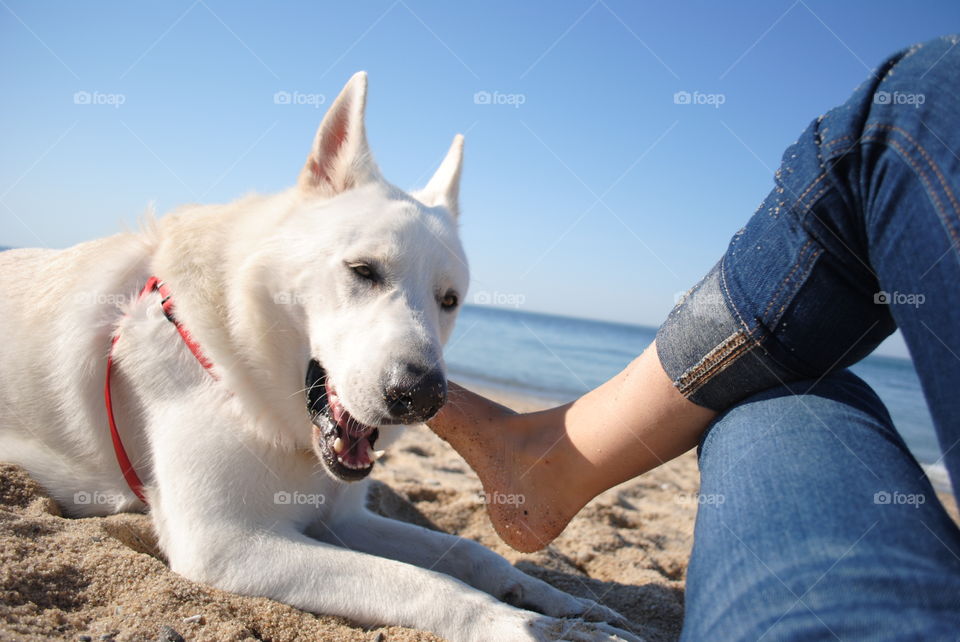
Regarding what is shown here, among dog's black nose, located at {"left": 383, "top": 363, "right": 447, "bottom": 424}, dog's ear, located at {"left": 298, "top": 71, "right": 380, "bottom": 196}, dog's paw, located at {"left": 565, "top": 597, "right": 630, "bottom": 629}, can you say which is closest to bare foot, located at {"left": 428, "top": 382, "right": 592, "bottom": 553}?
dog's paw, located at {"left": 565, "top": 597, "right": 630, "bottom": 629}

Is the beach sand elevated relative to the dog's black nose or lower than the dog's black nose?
lower

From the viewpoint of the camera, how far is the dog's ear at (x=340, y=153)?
2539mm

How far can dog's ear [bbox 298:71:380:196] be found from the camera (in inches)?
100.0

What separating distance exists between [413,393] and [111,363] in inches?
47.9

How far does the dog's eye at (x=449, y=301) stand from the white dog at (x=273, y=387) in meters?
0.04

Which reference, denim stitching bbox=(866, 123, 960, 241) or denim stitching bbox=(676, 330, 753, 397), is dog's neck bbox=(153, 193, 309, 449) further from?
denim stitching bbox=(866, 123, 960, 241)

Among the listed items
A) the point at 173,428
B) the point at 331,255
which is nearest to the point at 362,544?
the point at 173,428

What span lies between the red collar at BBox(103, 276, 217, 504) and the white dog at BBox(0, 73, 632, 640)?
10 mm

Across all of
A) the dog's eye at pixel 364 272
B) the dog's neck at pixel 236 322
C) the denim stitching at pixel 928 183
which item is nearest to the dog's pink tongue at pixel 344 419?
the dog's neck at pixel 236 322

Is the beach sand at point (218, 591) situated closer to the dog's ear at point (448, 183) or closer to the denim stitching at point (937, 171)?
the dog's ear at point (448, 183)

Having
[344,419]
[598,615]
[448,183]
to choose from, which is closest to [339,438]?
[344,419]

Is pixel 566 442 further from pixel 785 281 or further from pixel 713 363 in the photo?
pixel 785 281

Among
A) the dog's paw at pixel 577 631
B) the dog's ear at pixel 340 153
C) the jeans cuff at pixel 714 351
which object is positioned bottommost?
the dog's paw at pixel 577 631

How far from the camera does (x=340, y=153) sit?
262cm
